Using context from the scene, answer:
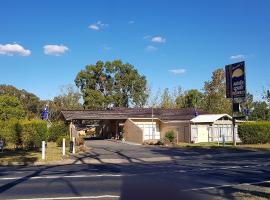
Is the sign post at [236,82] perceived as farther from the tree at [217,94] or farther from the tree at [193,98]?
the tree at [193,98]

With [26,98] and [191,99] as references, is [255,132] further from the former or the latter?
[26,98]

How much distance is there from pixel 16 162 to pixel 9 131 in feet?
29.6

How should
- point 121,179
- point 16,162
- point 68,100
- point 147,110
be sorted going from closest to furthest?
point 121,179 < point 16,162 < point 147,110 < point 68,100

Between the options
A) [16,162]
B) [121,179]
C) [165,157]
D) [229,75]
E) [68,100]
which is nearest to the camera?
[121,179]

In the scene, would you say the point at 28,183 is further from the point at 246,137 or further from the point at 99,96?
the point at 99,96

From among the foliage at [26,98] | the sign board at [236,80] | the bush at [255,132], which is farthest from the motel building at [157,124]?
the foliage at [26,98]

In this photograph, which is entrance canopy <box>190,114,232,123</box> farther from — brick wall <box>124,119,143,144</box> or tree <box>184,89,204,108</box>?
tree <box>184,89,204,108</box>

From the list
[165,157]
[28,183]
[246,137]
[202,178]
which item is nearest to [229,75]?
[246,137]

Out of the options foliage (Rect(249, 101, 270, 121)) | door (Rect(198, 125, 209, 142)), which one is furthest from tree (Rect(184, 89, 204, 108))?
door (Rect(198, 125, 209, 142))

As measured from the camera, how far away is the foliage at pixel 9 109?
6239cm

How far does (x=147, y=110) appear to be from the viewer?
6175 cm

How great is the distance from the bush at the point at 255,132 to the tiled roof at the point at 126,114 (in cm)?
1207

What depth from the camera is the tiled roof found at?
51906mm

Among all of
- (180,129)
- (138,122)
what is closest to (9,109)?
(138,122)
